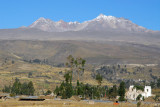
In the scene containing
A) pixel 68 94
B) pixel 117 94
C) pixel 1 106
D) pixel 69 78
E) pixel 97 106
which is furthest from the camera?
pixel 117 94

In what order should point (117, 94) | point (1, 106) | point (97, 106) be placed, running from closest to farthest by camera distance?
1. point (1, 106)
2. point (97, 106)
3. point (117, 94)

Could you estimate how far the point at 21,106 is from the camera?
343 feet

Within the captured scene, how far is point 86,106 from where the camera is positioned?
108125 millimetres

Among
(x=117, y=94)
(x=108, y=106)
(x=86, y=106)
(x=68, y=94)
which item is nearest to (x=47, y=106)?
(x=86, y=106)

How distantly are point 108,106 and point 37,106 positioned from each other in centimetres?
2196

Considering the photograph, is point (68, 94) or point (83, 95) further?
point (83, 95)

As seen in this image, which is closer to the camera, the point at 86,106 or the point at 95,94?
the point at 86,106

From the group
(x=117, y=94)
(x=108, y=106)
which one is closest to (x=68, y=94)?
(x=117, y=94)

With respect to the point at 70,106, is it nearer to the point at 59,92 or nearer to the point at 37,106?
the point at 37,106

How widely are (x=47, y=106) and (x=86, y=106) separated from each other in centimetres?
1160

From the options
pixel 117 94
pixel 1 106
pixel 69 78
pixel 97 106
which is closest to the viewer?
pixel 1 106

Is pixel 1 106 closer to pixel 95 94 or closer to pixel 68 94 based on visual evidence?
pixel 68 94

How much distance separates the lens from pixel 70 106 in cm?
10775

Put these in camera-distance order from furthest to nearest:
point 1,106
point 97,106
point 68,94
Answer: point 68,94, point 97,106, point 1,106
